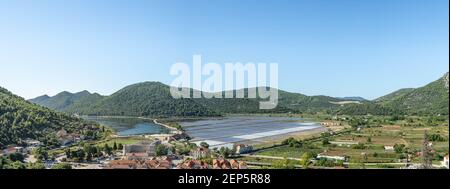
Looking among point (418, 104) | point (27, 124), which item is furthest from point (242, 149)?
point (418, 104)

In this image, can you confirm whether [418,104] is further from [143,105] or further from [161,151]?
[161,151]

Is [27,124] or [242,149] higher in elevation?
[27,124]

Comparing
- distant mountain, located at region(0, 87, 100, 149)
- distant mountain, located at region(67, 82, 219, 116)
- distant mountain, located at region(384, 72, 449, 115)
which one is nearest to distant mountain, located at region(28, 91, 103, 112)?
distant mountain, located at region(67, 82, 219, 116)

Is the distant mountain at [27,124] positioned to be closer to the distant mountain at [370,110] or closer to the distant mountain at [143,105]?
the distant mountain at [143,105]
